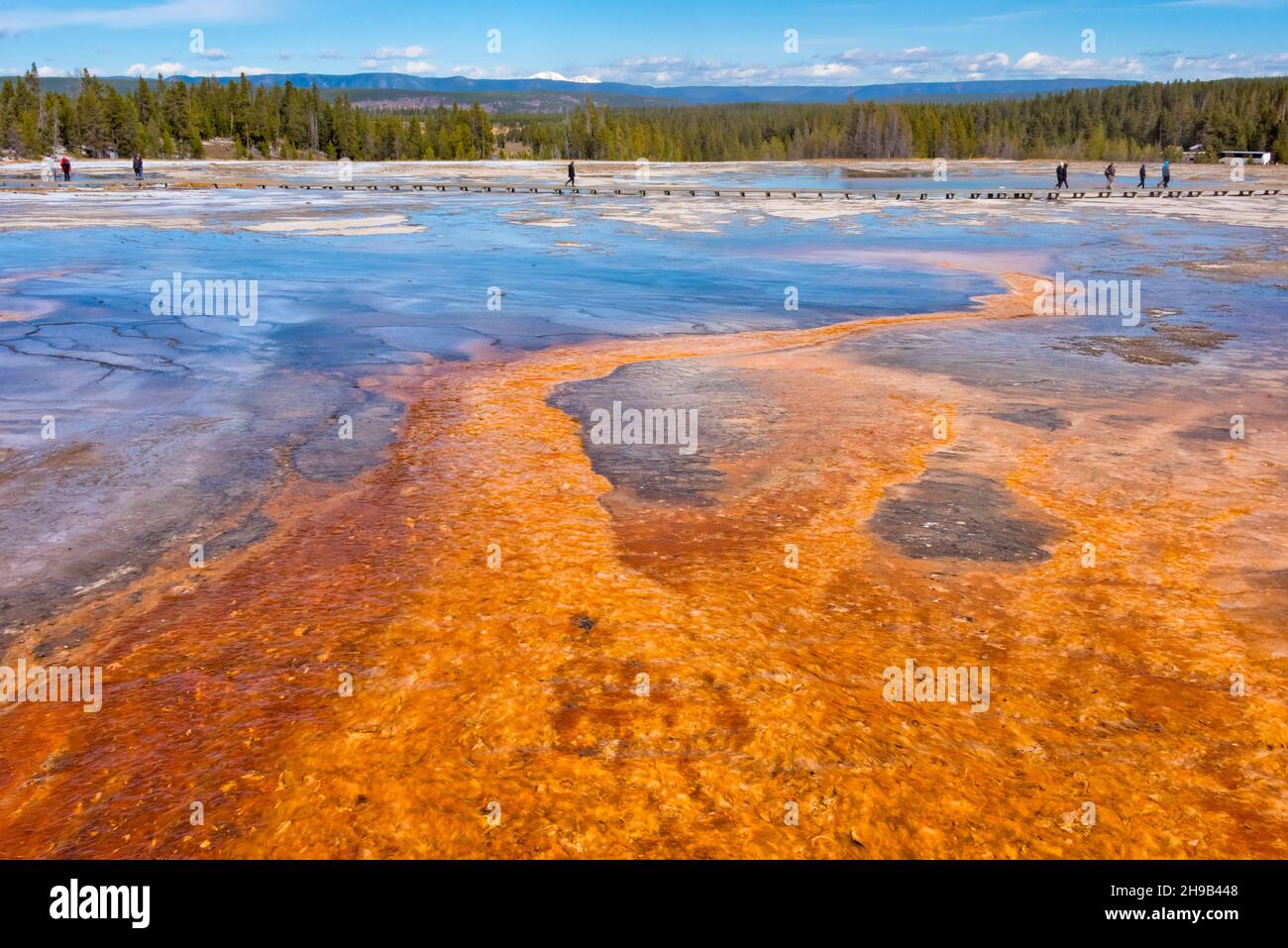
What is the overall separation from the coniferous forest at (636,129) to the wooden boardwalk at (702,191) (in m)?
45.1

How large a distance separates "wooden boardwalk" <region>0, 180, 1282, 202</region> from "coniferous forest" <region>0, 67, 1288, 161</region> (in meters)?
45.1

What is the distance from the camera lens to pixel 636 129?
10975cm

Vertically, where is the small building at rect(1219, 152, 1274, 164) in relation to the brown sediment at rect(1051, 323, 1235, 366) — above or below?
above

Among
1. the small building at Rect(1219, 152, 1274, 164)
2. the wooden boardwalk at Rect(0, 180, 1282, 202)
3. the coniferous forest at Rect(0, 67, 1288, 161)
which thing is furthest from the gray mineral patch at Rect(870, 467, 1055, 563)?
the coniferous forest at Rect(0, 67, 1288, 161)

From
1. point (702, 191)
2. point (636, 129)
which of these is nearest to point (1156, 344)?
point (702, 191)

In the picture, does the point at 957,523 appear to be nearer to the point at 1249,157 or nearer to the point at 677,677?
the point at 677,677

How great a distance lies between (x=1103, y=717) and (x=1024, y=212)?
31204 mm

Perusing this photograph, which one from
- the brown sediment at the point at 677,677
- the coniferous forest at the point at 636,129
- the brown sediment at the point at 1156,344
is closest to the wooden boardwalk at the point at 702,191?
the brown sediment at the point at 1156,344

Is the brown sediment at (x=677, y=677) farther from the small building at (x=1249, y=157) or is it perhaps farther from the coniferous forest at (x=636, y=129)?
the coniferous forest at (x=636, y=129)

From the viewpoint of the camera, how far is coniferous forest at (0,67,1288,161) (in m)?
84.6

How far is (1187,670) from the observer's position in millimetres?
4055

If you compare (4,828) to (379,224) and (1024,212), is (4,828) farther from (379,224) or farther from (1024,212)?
(1024,212)

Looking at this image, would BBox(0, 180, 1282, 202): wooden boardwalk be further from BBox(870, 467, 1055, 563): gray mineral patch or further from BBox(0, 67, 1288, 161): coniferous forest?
BBox(0, 67, 1288, 161): coniferous forest
